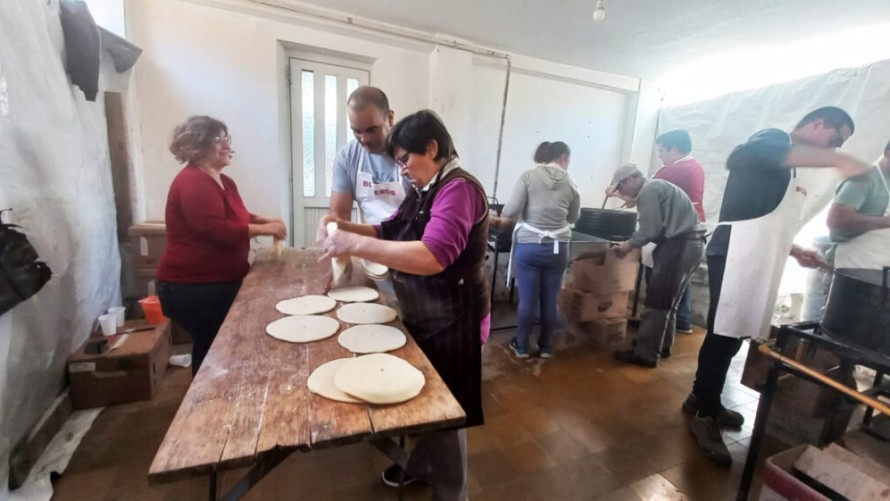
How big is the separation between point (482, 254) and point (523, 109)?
3.55m

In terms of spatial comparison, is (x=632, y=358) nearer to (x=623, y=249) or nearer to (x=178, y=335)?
(x=623, y=249)

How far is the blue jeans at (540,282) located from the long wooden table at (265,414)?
1.78 metres

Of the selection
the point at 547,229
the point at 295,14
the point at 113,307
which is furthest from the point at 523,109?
the point at 113,307

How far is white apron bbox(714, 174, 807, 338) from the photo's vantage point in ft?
5.08

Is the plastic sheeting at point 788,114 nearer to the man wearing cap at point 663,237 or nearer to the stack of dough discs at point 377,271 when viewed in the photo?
the man wearing cap at point 663,237

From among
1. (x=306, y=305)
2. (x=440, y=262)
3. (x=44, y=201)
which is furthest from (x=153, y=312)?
(x=440, y=262)

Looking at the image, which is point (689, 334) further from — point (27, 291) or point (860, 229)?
point (27, 291)

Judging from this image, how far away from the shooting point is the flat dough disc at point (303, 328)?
3.50ft

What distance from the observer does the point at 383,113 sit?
1.57m

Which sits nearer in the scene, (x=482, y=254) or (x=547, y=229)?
(x=482, y=254)

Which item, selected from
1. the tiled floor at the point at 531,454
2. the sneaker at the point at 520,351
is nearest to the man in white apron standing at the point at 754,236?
the tiled floor at the point at 531,454

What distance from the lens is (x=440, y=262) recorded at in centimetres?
96

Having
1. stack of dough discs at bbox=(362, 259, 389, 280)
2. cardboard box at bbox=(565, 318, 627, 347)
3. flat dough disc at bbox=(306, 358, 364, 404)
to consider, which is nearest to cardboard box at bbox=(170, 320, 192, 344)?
stack of dough discs at bbox=(362, 259, 389, 280)

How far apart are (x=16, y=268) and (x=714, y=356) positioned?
3083 millimetres
